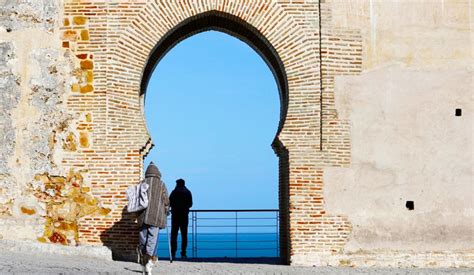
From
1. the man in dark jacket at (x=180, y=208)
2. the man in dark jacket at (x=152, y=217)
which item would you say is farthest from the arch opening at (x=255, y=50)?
the man in dark jacket at (x=152, y=217)

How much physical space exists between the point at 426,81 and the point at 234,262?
3.85m

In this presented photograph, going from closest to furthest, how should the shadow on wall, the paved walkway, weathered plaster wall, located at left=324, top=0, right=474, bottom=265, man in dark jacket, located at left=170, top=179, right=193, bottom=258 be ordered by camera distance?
the paved walkway → the shadow on wall → weathered plaster wall, located at left=324, top=0, right=474, bottom=265 → man in dark jacket, located at left=170, top=179, right=193, bottom=258

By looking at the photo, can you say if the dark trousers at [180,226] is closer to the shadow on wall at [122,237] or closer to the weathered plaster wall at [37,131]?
the shadow on wall at [122,237]

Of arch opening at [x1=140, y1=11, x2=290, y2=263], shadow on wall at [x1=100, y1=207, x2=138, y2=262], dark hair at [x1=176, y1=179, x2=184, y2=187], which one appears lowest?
shadow on wall at [x1=100, y1=207, x2=138, y2=262]

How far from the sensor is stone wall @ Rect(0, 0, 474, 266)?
11.1 meters

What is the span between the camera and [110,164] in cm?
1115

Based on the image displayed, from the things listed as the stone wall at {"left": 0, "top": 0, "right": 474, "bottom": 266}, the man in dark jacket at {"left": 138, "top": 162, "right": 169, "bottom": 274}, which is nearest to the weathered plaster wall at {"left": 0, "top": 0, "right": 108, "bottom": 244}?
the stone wall at {"left": 0, "top": 0, "right": 474, "bottom": 266}

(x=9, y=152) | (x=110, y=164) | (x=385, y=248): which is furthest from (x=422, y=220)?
(x=9, y=152)

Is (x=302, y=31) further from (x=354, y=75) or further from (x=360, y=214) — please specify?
(x=360, y=214)

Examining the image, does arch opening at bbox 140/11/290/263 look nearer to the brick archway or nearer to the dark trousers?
the brick archway

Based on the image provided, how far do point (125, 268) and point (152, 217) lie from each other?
113cm

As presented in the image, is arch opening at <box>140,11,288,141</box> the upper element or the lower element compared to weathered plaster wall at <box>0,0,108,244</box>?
upper

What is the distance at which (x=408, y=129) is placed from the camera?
11383 millimetres

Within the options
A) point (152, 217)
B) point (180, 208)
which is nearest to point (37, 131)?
point (152, 217)
